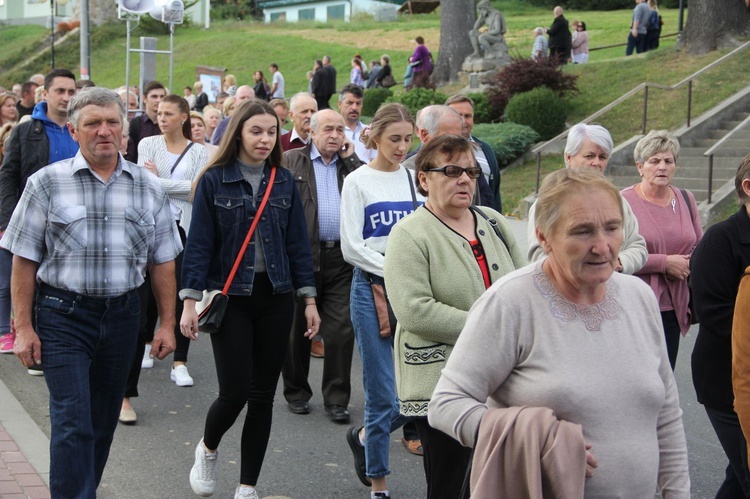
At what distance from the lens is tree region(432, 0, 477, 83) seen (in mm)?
29188

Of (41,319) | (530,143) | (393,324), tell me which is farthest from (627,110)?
(41,319)

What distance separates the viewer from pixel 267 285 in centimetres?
506

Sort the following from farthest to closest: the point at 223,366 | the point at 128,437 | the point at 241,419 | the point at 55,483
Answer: the point at 241,419
the point at 128,437
the point at 223,366
the point at 55,483

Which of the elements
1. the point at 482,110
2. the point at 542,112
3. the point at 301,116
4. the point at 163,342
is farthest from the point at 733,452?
the point at 482,110

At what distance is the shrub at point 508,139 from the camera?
798 inches

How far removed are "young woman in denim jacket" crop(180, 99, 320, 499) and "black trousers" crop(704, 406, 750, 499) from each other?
220cm

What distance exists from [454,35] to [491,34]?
252cm

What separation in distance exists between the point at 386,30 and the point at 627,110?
116 feet

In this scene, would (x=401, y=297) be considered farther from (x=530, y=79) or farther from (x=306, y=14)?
(x=306, y=14)

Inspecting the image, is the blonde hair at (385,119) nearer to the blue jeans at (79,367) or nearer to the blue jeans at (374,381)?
the blue jeans at (374,381)

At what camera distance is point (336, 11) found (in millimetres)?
78375

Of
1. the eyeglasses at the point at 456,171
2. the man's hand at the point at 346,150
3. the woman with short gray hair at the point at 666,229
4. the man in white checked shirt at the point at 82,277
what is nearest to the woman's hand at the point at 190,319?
the man in white checked shirt at the point at 82,277

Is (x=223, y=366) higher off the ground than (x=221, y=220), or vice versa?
(x=221, y=220)

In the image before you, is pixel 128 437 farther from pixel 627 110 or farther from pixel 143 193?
pixel 627 110
